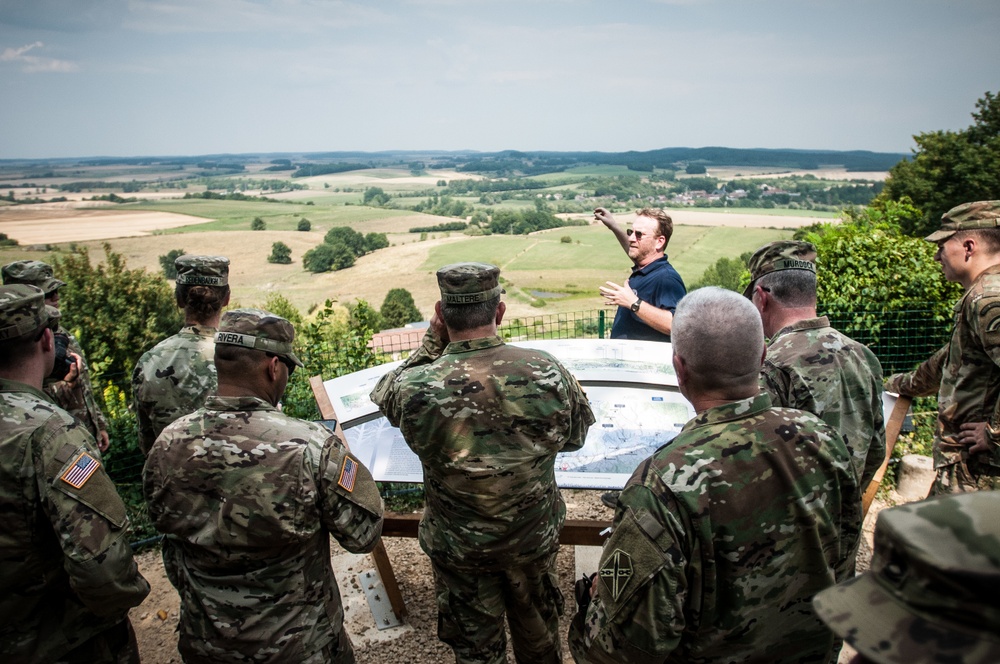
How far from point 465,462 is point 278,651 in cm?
116

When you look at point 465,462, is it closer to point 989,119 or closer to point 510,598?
point 510,598

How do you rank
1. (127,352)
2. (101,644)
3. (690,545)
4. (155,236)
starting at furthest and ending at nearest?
(155,236), (127,352), (101,644), (690,545)

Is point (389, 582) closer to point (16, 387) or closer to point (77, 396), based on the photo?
point (16, 387)

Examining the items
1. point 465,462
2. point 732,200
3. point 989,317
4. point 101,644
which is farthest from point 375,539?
point 732,200

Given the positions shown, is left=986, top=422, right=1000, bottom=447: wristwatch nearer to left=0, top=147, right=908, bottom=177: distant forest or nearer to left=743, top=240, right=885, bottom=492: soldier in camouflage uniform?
left=743, top=240, right=885, bottom=492: soldier in camouflage uniform

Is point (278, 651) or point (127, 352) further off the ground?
point (278, 651)

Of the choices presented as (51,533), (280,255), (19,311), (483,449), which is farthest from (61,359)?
(280,255)

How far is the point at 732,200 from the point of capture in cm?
5256

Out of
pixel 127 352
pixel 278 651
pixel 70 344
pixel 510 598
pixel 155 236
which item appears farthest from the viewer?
pixel 155 236

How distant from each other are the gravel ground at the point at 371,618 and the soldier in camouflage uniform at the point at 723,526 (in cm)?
251

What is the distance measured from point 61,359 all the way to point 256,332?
2.34 meters

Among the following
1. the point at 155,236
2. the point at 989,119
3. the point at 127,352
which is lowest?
the point at 127,352

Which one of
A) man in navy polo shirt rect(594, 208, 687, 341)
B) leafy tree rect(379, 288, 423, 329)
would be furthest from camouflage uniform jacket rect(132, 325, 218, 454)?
leafy tree rect(379, 288, 423, 329)

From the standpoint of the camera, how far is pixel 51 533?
272 cm
